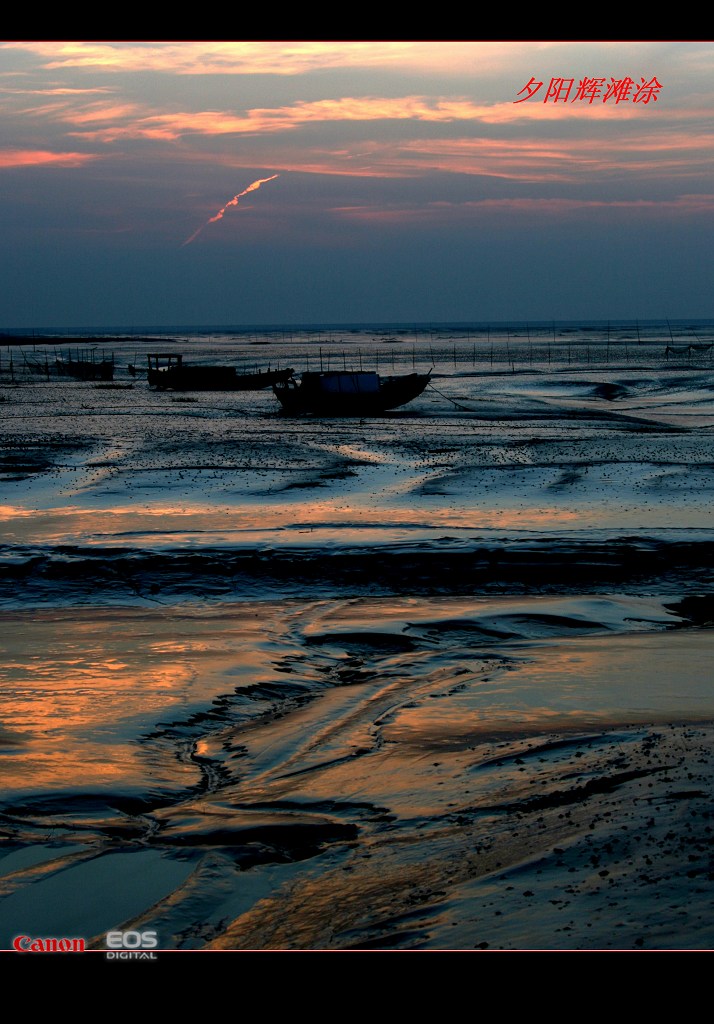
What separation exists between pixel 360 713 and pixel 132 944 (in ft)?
13.8

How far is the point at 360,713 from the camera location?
7809mm

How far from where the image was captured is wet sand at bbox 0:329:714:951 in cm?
458

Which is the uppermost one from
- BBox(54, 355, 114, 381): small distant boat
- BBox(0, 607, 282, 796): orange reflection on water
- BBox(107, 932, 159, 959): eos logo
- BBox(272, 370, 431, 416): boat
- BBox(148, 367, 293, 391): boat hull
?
BBox(54, 355, 114, 381): small distant boat

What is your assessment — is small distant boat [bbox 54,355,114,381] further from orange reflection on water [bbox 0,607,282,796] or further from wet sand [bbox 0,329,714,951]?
orange reflection on water [bbox 0,607,282,796]

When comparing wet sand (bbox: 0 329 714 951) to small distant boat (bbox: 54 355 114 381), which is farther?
small distant boat (bbox: 54 355 114 381)

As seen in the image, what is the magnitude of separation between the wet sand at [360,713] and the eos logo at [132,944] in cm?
64

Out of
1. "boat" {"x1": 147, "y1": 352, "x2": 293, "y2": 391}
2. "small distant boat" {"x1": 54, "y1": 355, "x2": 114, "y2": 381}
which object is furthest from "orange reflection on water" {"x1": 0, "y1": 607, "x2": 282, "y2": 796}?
"small distant boat" {"x1": 54, "y1": 355, "x2": 114, "y2": 381}

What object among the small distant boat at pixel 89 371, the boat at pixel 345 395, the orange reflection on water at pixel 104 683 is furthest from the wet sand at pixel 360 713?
the small distant boat at pixel 89 371

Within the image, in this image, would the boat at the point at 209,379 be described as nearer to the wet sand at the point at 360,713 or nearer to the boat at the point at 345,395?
the boat at the point at 345,395

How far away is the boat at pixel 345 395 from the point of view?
40156 mm

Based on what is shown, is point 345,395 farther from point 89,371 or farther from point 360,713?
point 89,371

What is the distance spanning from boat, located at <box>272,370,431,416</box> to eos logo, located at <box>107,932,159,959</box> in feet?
119

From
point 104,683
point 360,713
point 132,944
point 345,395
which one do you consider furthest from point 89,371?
point 132,944
